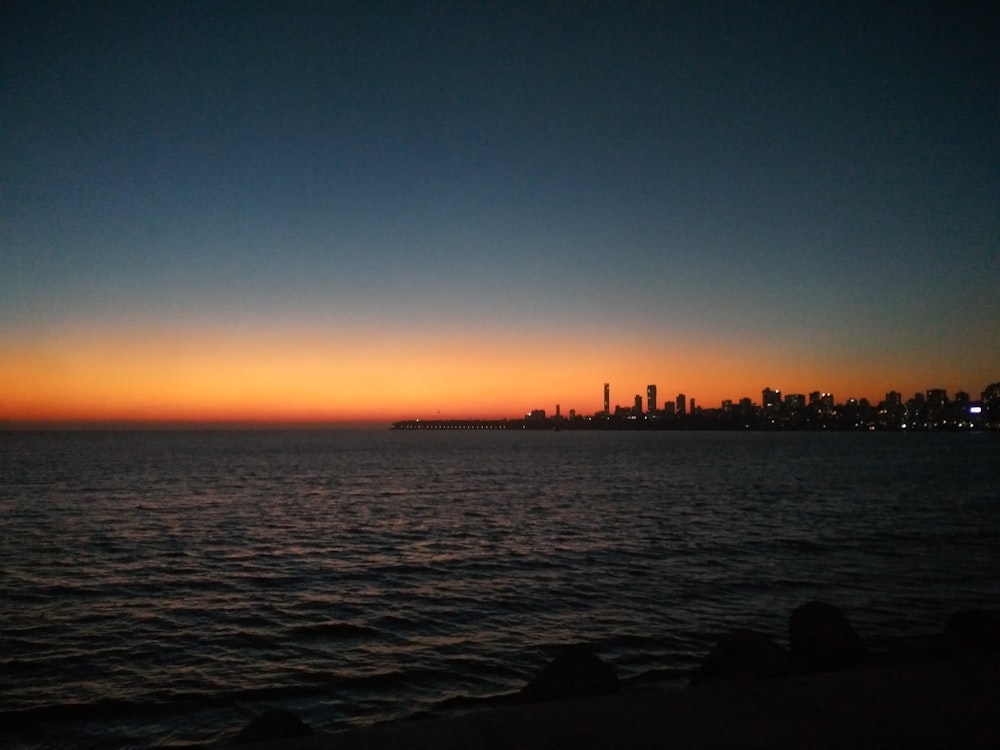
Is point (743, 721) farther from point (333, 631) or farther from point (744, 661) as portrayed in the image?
point (333, 631)

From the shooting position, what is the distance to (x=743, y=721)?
544cm

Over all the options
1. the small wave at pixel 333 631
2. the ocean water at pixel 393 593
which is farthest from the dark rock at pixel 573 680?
the small wave at pixel 333 631

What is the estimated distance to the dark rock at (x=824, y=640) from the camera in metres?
10.4

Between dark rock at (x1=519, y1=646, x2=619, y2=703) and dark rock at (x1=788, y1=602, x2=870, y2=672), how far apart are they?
3.29 metres

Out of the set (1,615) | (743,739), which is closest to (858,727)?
(743,739)

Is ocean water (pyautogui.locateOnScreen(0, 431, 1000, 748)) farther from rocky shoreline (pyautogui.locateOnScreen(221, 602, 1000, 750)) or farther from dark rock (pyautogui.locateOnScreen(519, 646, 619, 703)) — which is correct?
rocky shoreline (pyautogui.locateOnScreen(221, 602, 1000, 750))

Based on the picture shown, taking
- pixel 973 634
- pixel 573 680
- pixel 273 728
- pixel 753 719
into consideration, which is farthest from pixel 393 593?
pixel 753 719

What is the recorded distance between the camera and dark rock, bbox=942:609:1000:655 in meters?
10.1

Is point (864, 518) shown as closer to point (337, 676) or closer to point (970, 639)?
point (970, 639)

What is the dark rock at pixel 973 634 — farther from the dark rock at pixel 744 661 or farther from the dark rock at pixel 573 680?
the dark rock at pixel 573 680

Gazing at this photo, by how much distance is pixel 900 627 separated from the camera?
52.0 ft

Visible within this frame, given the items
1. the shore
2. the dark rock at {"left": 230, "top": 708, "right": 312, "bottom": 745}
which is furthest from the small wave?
the shore

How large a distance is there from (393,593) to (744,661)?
38.7 ft

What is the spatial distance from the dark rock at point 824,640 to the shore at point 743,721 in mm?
4197
